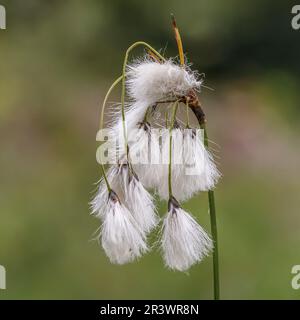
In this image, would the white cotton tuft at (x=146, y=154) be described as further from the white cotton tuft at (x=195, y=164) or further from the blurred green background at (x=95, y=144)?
the blurred green background at (x=95, y=144)

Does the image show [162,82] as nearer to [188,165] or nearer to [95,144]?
[188,165]

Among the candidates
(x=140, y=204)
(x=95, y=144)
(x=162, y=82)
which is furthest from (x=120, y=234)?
(x=95, y=144)

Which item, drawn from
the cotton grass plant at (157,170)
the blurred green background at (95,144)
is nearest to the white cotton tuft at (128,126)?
the cotton grass plant at (157,170)

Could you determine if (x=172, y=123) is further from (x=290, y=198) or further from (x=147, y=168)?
(x=290, y=198)

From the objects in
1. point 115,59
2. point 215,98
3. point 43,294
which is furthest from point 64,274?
point 115,59

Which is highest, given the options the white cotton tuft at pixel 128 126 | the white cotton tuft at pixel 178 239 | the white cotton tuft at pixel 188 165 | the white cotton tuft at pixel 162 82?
the white cotton tuft at pixel 162 82
